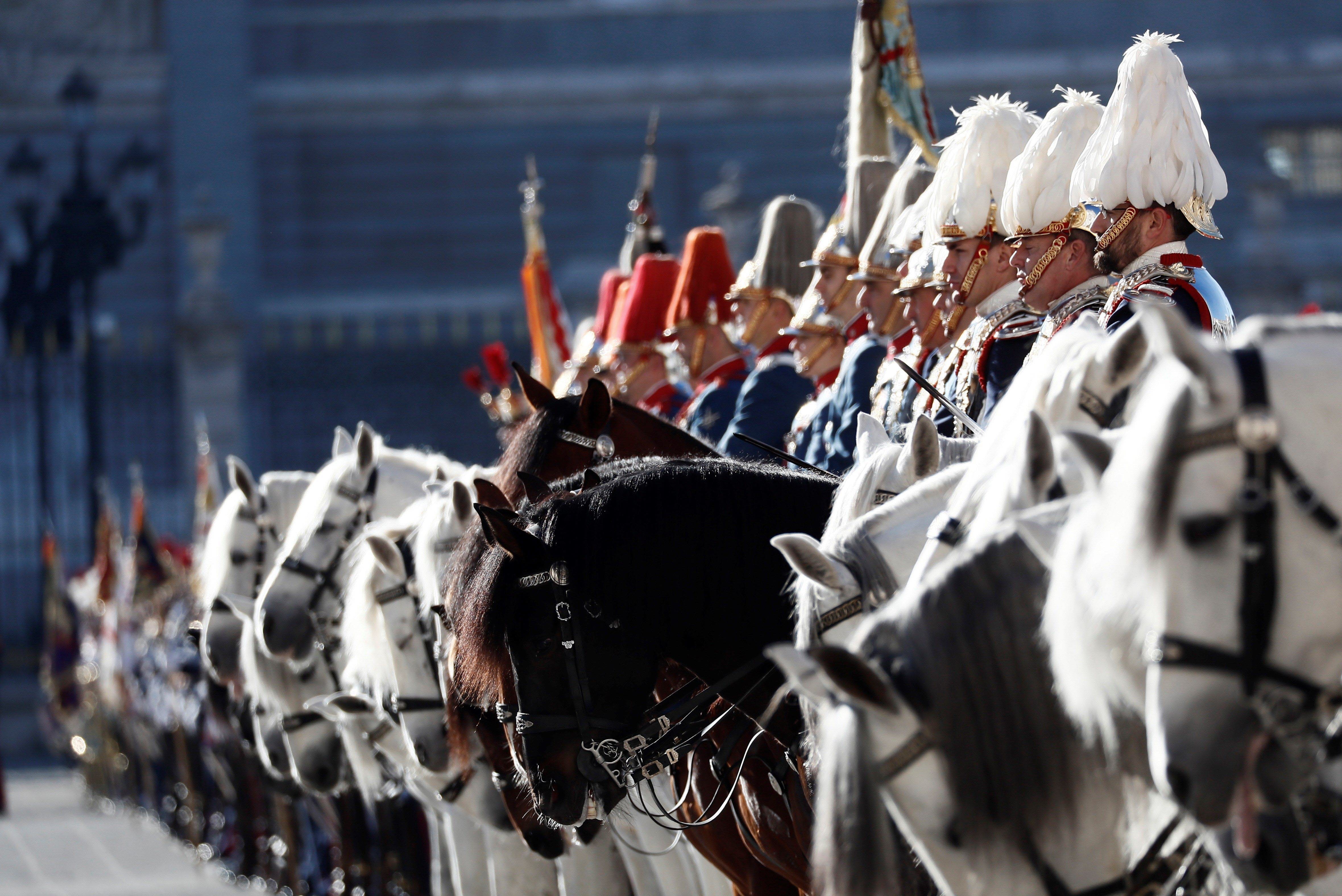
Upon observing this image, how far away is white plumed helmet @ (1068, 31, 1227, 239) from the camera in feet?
15.1

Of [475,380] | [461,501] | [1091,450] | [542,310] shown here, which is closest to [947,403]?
[1091,450]

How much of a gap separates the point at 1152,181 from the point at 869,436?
789 mm

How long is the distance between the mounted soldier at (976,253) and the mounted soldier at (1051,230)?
3.9 inches

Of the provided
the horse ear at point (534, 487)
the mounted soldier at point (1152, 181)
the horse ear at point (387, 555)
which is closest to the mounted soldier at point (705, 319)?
the horse ear at point (387, 555)

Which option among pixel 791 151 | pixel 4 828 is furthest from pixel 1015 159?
pixel 791 151

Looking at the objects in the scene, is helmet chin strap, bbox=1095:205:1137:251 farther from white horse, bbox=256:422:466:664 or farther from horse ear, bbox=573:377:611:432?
white horse, bbox=256:422:466:664

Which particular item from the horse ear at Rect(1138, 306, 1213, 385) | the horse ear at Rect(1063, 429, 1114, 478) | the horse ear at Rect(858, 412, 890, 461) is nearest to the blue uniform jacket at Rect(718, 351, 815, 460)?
the horse ear at Rect(858, 412, 890, 461)

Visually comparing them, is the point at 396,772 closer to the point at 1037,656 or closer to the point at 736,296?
the point at 736,296

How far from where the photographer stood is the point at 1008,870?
10.3ft

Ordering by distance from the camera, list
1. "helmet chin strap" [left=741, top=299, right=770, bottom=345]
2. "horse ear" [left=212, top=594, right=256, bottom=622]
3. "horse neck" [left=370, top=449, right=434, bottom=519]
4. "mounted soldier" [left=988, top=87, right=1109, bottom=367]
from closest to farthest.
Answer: "mounted soldier" [left=988, top=87, right=1109, bottom=367] → "horse neck" [left=370, top=449, right=434, bottom=519] → "helmet chin strap" [left=741, top=299, right=770, bottom=345] → "horse ear" [left=212, top=594, right=256, bottom=622]

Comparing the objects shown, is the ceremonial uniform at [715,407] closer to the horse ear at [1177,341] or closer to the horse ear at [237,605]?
the horse ear at [237,605]

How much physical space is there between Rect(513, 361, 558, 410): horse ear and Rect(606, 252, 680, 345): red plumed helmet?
272cm

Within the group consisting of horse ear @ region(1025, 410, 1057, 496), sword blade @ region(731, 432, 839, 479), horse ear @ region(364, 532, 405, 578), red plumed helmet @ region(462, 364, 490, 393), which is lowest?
red plumed helmet @ region(462, 364, 490, 393)

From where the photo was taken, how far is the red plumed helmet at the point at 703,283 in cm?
816
